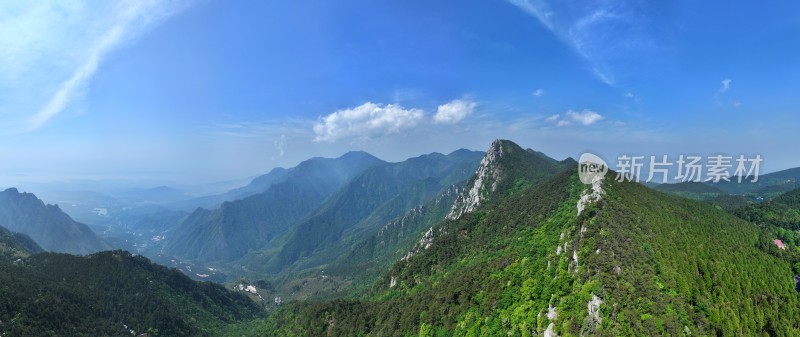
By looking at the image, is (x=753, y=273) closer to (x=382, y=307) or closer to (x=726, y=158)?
(x=726, y=158)

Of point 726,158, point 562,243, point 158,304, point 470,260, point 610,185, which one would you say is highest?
point 726,158

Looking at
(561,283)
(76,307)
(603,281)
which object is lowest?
(76,307)

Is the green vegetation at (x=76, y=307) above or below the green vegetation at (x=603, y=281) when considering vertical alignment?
below

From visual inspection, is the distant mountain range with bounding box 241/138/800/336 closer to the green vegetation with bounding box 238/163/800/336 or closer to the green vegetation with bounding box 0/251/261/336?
the green vegetation with bounding box 238/163/800/336

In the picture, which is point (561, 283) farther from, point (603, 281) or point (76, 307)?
point (76, 307)

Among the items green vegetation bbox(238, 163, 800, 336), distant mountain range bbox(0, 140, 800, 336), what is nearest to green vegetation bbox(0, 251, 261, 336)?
distant mountain range bbox(0, 140, 800, 336)

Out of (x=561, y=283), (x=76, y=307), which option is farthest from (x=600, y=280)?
(x=76, y=307)

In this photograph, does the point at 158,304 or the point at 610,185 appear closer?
the point at 610,185

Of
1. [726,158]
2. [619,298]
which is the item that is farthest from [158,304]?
[726,158]

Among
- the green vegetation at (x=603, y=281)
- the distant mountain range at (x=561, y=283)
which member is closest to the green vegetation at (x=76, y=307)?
the distant mountain range at (x=561, y=283)

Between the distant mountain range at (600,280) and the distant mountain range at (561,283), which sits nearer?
the distant mountain range at (600,280)

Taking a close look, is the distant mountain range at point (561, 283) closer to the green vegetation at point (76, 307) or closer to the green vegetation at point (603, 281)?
the green vegetation at point (603, 281)
